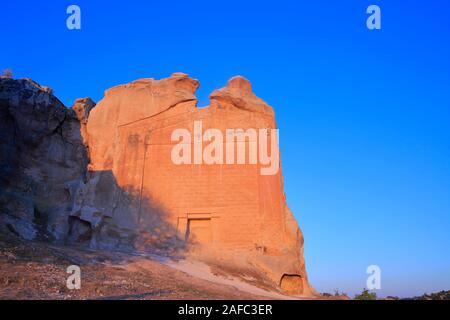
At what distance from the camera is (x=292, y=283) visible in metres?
21.3

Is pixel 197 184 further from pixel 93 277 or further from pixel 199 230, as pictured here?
pixel 93 277

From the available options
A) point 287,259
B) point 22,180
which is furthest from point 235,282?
point 22,180

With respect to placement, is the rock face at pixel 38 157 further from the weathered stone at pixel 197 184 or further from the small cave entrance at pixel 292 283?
the small cave entrance at pixel 292 283

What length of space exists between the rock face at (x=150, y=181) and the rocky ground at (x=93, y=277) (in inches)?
150

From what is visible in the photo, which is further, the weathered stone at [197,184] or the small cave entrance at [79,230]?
the weathered stone at [197,184]

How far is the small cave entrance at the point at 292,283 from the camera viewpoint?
21.0 metres

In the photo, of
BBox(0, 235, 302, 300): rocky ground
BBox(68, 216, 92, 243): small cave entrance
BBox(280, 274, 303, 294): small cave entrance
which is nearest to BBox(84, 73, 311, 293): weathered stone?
BBox(280, 274, 303, 294): small cave entrance

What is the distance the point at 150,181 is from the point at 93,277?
10222 millimetres

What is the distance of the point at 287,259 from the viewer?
2144 cm

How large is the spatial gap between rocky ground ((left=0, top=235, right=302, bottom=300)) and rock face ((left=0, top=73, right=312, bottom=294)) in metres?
3.80

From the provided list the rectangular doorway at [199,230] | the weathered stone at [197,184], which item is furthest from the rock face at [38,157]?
the rectangular doorway at [199,230]
